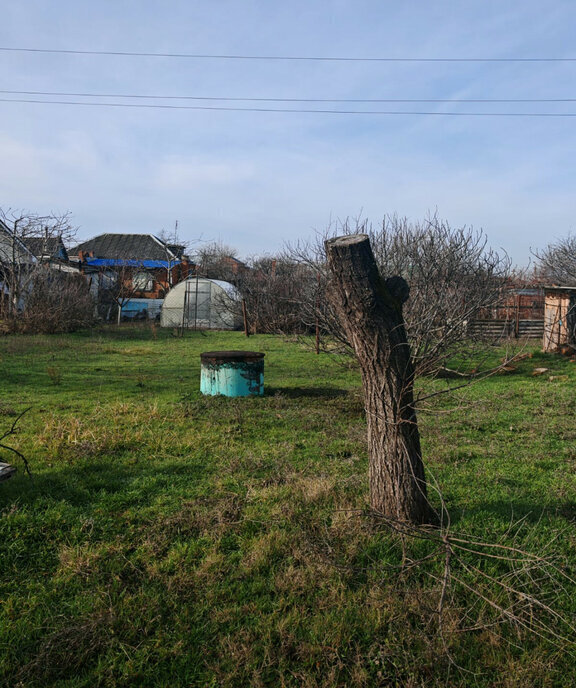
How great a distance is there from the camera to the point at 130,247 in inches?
1736

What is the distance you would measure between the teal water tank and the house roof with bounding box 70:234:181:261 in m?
34.1

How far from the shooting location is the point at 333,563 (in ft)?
10.3

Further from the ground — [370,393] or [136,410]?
[370,393]

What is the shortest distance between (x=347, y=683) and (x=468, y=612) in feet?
2.74

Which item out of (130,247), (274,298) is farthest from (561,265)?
(130,247)

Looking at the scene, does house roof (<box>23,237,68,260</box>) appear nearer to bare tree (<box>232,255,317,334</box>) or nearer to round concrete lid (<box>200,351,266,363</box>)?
bare tree (<box>232,255,317,334</box>)

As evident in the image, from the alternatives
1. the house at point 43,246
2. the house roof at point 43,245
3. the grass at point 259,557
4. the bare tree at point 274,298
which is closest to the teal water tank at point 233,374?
the grass at point 259,557

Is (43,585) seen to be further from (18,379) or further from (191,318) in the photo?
(191,318)

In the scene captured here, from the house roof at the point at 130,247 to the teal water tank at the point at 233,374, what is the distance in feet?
112

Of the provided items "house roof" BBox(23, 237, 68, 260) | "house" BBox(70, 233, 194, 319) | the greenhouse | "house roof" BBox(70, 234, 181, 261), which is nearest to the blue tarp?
"house" BBox(70, 233, 194, 319)

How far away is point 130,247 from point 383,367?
4381 cm

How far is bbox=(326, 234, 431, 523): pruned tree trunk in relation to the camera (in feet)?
11.2

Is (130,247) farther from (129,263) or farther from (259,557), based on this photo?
(259,557)

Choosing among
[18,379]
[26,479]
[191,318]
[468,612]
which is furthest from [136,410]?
[191,318]
